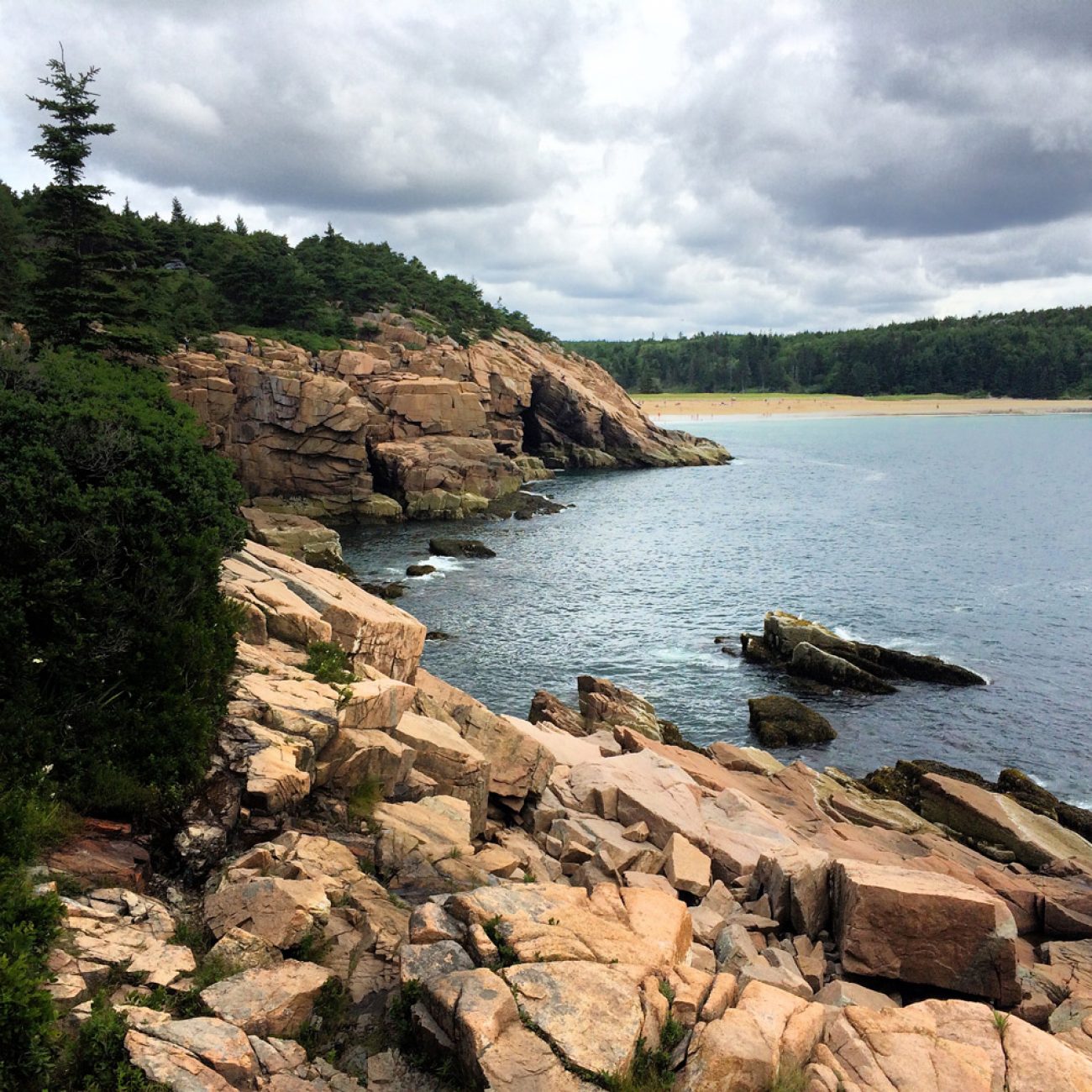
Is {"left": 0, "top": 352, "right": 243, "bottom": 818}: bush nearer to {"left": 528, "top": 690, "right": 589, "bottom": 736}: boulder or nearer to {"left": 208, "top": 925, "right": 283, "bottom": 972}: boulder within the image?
{"left": 208, "top": 925, "right": 283, "bottom": 972}: boulder

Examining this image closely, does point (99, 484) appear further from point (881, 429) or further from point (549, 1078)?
point (881, 429)

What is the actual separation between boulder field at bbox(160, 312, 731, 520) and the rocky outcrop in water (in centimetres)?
3888

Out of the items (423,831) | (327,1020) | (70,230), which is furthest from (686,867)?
(70,230)

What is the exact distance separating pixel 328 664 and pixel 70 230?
26950mm

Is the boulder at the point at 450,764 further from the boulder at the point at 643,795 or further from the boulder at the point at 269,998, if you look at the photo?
the boulder at the point at 269,998

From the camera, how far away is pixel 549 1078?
933 centimetres

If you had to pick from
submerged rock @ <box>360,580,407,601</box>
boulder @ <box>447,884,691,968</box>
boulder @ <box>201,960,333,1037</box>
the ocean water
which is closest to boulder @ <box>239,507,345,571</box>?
submerged rock @ <box>360,580,407,601</box>

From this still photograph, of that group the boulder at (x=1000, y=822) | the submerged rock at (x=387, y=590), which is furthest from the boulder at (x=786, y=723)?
the submerged rock at (x=387, y=590)

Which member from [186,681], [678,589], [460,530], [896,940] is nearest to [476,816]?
[186,681]

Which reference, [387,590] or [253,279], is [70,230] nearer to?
[387,590]

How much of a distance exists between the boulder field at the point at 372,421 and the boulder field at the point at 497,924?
53.5 metres

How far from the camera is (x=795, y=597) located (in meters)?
52.8

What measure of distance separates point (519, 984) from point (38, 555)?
9.57 metres

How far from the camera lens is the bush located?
12.6 metres
